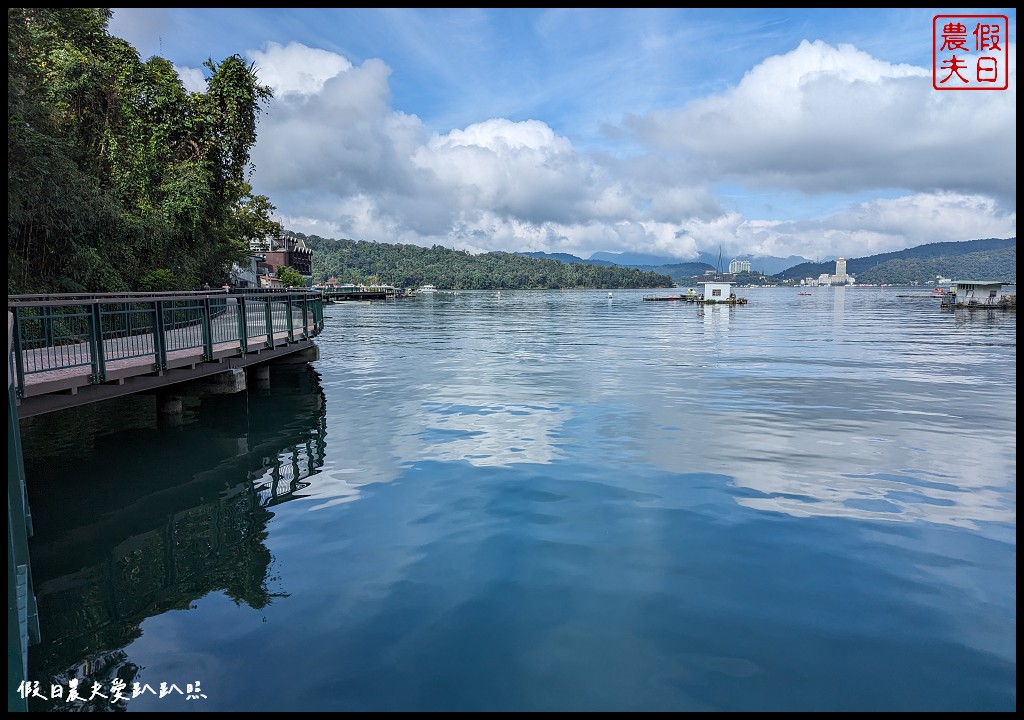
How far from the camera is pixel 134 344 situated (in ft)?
56.6

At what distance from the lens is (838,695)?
20.5 ft

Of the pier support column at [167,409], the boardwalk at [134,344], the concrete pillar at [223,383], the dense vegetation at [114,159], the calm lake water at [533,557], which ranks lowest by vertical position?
the calm lake water at [533,557]

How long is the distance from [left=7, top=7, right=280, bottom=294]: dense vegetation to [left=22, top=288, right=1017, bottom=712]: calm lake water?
925cm

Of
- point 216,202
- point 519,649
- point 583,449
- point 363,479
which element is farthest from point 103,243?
point 519,649

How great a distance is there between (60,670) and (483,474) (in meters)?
7.53

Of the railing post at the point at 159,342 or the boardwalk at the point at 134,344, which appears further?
the railing post at the point at 159,342

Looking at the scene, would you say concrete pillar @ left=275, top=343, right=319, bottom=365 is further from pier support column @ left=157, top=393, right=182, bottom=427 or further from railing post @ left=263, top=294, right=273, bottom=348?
pier support column @ left=157, top=393, right=182, bottom=427

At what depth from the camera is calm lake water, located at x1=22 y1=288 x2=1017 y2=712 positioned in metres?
6.58

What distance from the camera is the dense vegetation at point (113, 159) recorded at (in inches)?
934

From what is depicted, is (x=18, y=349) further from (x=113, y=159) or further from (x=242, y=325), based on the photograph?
(x=113, y=159)

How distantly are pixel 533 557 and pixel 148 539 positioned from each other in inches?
244

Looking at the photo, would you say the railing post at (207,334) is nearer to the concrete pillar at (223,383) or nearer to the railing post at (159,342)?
the concrete pillar at (223,383)

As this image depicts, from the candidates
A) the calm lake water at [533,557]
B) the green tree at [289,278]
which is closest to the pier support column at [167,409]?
the calm lake water at [533,557]

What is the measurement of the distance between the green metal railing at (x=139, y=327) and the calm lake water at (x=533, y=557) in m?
2.31
